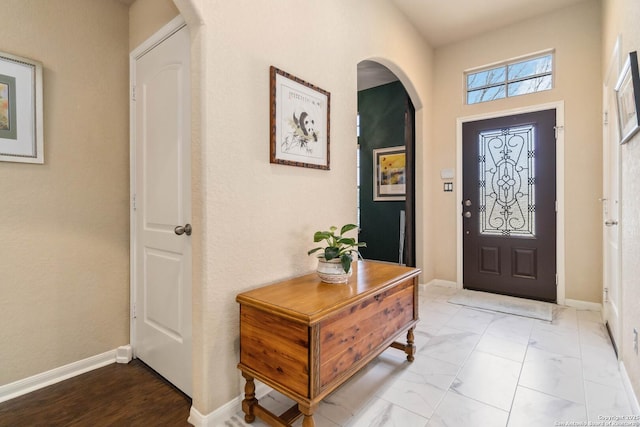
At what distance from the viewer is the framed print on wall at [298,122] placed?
1.84 metres

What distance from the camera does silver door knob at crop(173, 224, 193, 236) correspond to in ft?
5.54

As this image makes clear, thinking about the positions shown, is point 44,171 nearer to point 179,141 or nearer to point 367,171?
point 179,141

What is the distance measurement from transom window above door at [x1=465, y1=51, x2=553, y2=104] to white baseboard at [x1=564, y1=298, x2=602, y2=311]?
2.30 meters

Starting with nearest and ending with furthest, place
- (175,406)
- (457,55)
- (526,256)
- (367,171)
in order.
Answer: (175,406) < (526,256) < (457,55) < (367,171)

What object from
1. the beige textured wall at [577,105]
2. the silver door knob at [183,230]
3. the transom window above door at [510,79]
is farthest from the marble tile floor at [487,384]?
the transom window above door at [510,79]

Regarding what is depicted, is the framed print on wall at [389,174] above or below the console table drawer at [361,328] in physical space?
above

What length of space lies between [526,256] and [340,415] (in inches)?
117

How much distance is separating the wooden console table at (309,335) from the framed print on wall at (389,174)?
10.5ft

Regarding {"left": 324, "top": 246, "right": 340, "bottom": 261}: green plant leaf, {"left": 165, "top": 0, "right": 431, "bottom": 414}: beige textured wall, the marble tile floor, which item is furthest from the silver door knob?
the marble tile floor

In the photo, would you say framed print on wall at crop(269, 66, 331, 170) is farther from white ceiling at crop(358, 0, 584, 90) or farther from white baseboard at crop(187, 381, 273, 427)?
white ceiling at crop(358, 0, 584, 90)

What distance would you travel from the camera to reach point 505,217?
3.61m

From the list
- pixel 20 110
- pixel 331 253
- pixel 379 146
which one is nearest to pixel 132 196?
pixel 20 110

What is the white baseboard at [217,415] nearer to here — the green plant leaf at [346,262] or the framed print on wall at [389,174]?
the green plant leaf at [346,262]

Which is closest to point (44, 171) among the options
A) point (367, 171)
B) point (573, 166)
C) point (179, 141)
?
point (179, 141)
